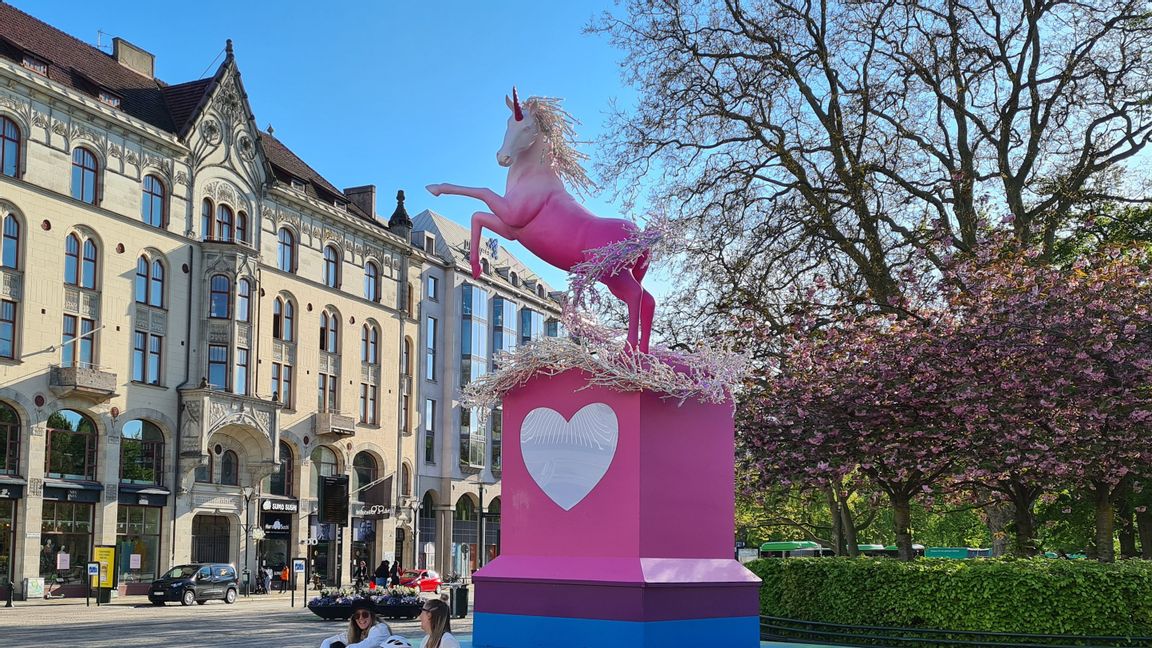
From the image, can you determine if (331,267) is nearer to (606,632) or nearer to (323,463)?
(323,463)

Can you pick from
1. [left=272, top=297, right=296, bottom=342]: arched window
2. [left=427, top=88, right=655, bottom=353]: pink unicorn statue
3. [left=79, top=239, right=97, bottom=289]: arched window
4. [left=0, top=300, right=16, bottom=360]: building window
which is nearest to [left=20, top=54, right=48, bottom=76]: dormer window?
[left=79, top=239, right=97, bottom=289]: arched window

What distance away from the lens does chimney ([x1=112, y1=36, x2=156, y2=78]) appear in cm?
5138

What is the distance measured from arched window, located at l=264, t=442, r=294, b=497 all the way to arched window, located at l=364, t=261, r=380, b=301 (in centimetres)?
977

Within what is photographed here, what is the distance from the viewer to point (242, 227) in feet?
170

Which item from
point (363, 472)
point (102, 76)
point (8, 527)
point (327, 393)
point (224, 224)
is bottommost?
point (8, 527)

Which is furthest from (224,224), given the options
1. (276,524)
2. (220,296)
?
(276,524)

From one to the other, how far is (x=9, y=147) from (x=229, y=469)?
52.7 ft

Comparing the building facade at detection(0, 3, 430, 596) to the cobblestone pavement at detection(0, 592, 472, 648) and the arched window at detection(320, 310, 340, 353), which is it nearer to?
the arched window at detection(320, 310, 340, 353)

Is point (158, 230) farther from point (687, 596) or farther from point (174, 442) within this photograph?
point (687, 596)

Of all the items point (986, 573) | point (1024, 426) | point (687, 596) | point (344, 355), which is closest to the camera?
point (687, 596)

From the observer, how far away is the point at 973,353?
830 inches

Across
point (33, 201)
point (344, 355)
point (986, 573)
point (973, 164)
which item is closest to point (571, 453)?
point (986, 573)

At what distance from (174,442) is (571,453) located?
38567 mm

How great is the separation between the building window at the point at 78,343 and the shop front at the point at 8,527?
461 centimetres
